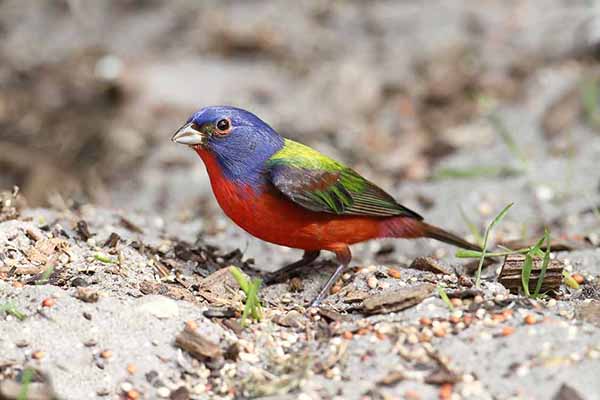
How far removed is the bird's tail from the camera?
5086mm

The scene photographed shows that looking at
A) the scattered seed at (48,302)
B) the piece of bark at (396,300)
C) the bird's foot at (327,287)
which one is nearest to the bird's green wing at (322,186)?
the bird's foot at (327,287)

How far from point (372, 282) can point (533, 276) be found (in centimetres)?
81

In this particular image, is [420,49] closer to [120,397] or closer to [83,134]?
[83,134]

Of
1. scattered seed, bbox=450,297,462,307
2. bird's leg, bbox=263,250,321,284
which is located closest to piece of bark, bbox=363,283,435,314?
scattered seed, bbox=450,297,462,307

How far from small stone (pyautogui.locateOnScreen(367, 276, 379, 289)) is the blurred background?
2656 mm

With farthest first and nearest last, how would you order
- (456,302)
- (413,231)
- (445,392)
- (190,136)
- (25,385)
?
(413,231), (190,136), (456,302), (445,392), (25,385)

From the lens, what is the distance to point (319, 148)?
26.0 feet

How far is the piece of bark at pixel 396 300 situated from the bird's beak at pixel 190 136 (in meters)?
1.31

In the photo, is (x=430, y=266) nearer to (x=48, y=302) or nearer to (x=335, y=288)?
(x=335, y=288)

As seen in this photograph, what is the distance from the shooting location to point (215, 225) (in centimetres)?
641

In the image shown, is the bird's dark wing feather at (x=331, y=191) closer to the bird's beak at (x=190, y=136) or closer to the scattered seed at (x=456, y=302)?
the bird's beak at (x=190, y=136)

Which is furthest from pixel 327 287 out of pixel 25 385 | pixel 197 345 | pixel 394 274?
pixel 25 385

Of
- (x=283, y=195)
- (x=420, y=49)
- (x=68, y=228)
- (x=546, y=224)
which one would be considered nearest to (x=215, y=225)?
(x=68, y=228)

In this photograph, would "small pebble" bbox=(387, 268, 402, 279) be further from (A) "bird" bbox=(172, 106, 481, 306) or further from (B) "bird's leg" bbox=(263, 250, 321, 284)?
(B) "bird's leg" bbox=(263, 250, 321, 284)
